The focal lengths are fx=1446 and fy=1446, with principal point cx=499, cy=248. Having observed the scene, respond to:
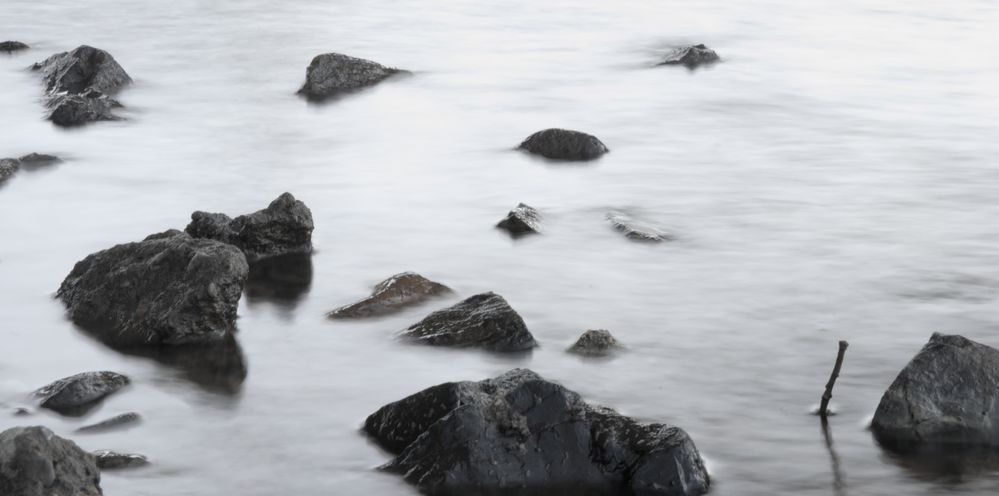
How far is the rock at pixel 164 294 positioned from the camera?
9.91 metres

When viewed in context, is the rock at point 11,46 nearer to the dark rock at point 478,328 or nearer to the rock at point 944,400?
the dark rock at point 478,328

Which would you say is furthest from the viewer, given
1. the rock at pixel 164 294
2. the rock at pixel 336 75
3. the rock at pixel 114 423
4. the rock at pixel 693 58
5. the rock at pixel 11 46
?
the rock at pixel 11 46

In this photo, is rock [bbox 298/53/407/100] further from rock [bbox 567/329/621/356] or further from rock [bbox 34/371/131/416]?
rock [bbox 34/371/131/416]

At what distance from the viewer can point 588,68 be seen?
21453 mm

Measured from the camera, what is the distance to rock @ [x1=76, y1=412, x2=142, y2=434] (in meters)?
8.51

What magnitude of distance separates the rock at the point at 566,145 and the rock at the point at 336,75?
463cm

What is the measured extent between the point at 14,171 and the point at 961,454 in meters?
10.6

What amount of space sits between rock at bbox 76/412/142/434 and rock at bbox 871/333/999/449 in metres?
4.40

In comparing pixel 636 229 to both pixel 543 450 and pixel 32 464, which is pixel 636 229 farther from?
pixel 32 464

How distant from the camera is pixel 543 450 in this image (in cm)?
769

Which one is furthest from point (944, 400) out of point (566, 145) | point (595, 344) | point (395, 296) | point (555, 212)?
point (566, 145)

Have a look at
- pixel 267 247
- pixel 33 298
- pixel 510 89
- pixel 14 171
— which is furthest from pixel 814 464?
pixel 510 89

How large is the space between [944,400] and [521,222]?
5375mm

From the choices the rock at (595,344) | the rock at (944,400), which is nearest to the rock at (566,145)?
the rock at (595,344)
